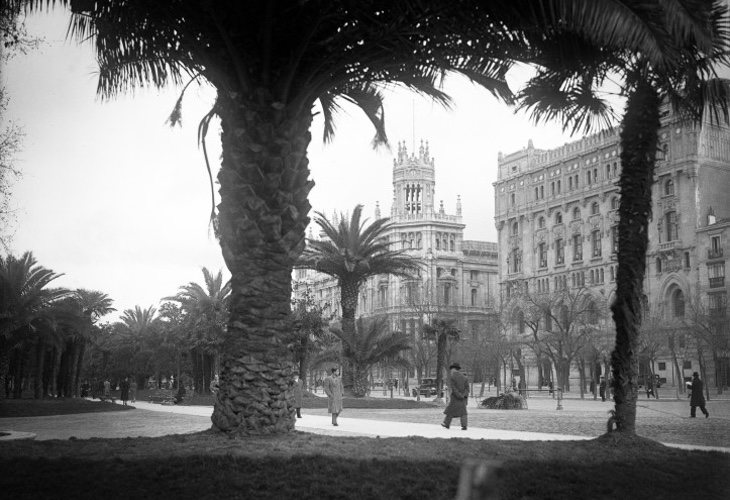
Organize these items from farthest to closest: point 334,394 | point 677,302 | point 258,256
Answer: point 677,302
point 334,394
point 258,256

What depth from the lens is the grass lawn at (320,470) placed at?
714 centimetres

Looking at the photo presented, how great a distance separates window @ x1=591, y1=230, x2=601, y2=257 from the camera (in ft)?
240

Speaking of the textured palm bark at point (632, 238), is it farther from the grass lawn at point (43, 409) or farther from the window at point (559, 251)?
the window at point (559, 251)

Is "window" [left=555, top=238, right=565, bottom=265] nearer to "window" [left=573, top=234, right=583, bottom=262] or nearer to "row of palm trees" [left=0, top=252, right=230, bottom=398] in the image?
"window" [left=573, top=234, right=583, bottom=262]

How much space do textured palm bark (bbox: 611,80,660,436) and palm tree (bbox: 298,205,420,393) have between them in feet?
77.0

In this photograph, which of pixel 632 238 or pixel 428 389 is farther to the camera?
pixel 428 389

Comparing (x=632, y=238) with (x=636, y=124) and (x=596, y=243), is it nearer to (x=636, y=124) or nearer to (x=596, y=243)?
(x=636, y=124)

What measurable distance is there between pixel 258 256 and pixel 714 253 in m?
56.0

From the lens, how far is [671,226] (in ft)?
212

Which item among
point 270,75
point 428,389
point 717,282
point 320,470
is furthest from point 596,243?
point 320,470

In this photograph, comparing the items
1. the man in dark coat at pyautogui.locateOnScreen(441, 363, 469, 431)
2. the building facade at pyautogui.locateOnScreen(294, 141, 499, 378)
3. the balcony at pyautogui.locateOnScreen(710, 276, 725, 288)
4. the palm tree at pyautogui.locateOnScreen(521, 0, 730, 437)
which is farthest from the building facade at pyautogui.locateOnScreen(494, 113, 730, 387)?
the palm tree at pyautogui.locateOnScreen(521, 0, 730, 437)

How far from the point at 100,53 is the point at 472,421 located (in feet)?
49.3

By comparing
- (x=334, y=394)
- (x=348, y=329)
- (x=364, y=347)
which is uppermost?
(x=348, y=329)

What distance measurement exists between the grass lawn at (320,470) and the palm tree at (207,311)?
3521 centimetres
